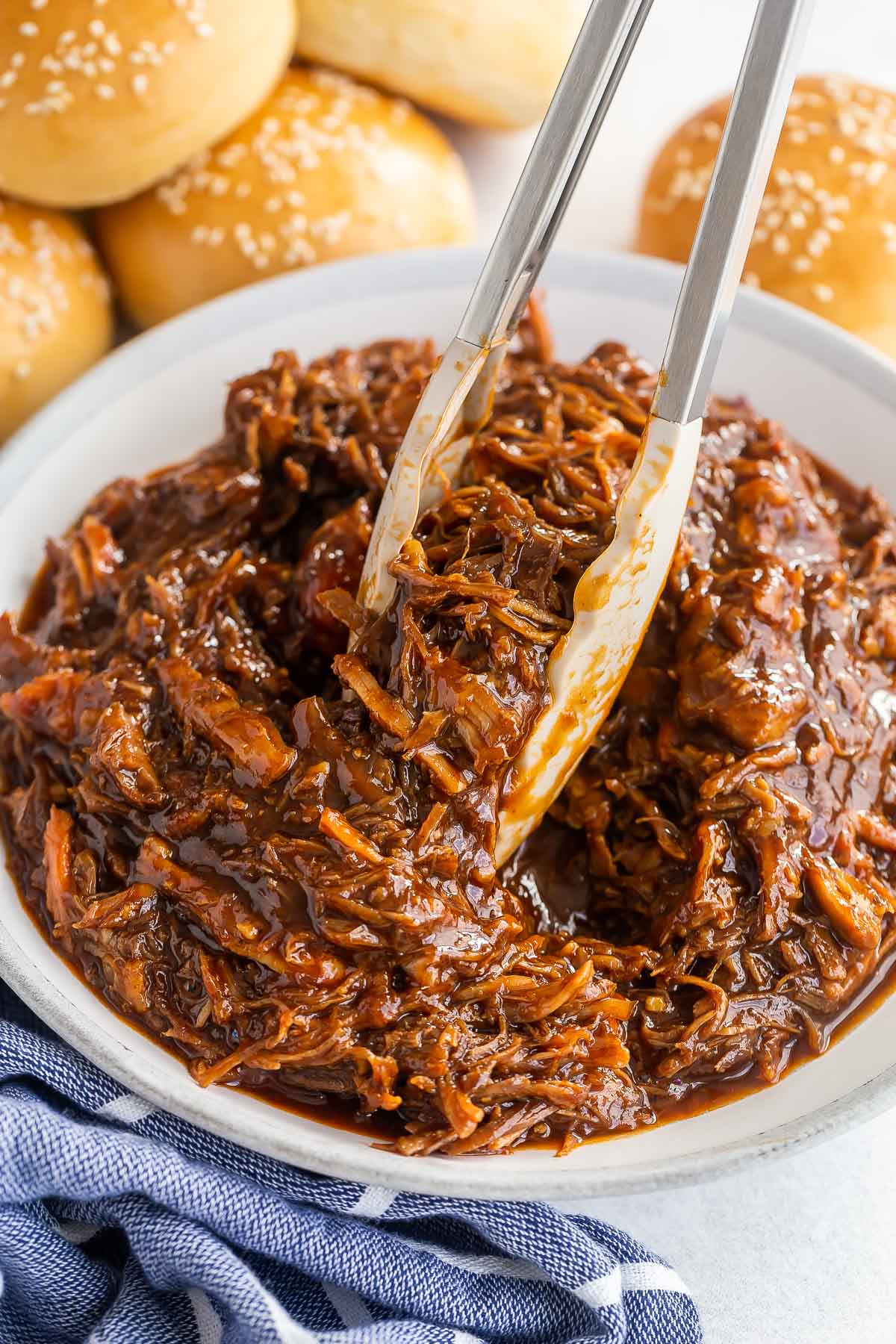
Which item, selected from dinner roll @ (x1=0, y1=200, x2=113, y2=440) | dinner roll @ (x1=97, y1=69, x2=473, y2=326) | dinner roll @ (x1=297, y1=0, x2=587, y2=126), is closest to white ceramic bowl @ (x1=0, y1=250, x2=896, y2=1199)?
dinner roll @ (x1=97, y1=69, x2=473, y2=326)

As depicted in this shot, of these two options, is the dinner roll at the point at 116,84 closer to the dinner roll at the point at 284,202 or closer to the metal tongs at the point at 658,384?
the dinner roll at the point at 284,202

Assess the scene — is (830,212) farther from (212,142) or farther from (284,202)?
(212,142)

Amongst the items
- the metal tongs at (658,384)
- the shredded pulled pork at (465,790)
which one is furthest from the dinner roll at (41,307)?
the metal tongs at (658,384)

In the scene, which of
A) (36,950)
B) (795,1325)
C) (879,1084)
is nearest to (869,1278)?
(795,1325)

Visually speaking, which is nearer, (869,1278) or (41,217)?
(869,1278)

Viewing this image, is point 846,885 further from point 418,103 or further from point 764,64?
point 418,103
